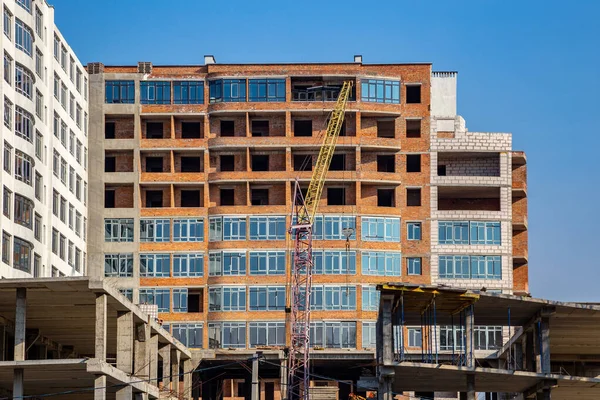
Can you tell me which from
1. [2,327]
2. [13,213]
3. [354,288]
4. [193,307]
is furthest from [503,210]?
[2,327]

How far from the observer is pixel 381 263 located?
13050 cm

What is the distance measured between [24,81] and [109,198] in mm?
30606

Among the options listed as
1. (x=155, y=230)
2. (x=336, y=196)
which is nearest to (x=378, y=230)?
(x=336, y=196)

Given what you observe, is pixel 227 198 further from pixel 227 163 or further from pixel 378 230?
pixel 378 230

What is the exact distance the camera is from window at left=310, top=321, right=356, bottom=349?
129 m

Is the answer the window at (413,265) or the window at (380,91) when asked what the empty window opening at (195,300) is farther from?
the window at (380,91)

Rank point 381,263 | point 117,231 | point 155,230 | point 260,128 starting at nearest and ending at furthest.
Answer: point 381,263 → point 117,231 → point 155,230 → point 260,128

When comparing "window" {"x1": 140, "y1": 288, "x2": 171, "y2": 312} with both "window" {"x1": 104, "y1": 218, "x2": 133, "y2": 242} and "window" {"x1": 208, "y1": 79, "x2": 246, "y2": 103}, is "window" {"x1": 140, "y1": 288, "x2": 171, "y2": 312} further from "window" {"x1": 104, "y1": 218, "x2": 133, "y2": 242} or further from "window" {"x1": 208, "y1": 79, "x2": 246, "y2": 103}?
"window" {"x1": 208, "y1": 79, "x2": 246, "y2": 103}

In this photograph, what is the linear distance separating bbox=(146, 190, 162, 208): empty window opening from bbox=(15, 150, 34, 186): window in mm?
29507

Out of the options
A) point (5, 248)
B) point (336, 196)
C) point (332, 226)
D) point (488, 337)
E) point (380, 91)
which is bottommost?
point (488, 337)

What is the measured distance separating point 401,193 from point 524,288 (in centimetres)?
1667

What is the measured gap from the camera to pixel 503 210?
436 feet

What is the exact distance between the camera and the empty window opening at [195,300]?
13179cm

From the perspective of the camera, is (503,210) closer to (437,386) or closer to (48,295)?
(437,386)
